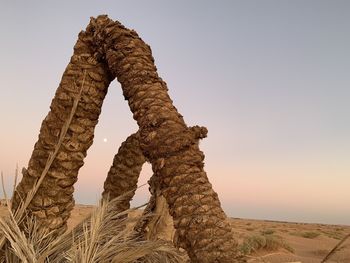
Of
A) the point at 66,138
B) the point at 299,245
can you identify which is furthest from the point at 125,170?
the point at 299,245

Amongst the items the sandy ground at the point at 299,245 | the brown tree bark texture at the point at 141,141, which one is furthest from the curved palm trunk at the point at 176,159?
the sandy ground at the point at 299,245

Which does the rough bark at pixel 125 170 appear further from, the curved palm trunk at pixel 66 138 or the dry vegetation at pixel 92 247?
the dry vegetation at pixel 92 247

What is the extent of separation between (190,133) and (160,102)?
1.31 feet

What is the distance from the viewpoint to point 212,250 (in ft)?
7.48

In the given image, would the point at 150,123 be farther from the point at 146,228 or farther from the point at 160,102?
the point at 146,228

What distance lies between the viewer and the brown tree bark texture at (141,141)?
2.39 metres

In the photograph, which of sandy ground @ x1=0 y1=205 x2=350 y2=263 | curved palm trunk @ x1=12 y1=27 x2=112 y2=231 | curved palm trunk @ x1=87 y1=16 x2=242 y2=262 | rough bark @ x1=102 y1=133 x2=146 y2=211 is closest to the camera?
curved palm trunk @ x1=87 y1=16 x2=242 y2=262

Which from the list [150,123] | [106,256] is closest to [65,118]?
[150,123]

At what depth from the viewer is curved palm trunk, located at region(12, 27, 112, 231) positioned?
11.5 feet

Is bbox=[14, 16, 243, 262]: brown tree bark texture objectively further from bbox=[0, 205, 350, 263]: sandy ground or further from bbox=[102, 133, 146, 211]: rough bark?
bbox=[102, 133, 146, 211]: rough bark

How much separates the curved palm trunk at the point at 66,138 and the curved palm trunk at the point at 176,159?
1.85ft

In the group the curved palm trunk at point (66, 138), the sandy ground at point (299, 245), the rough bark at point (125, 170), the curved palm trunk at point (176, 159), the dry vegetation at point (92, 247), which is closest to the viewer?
the dry vegetation at point (92, 247)

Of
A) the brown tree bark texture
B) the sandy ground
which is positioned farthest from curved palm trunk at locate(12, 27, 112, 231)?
the sandy ground

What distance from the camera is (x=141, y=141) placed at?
2793 millimetres
